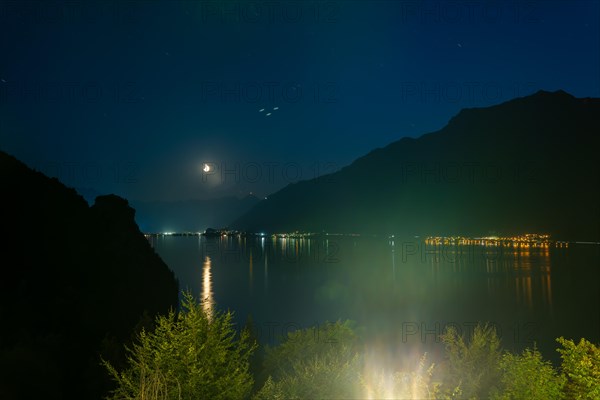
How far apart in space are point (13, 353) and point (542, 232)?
17431 cm

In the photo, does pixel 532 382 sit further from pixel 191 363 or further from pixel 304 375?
pixel 191 363

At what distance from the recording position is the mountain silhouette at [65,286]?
20.5m

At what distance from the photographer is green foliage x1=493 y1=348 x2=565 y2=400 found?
11.2 m

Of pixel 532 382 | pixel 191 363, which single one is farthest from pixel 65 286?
pixel 532 382

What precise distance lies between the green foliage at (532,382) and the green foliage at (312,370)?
13.0 feet

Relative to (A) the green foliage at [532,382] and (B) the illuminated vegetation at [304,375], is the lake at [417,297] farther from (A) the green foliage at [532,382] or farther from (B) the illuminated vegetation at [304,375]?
(A) the green foliage at [532,382]

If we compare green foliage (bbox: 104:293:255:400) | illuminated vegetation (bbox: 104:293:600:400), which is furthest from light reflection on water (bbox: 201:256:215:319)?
green foliage (bbox: 104:293:255:400)

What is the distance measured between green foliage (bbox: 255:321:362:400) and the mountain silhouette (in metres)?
7.40

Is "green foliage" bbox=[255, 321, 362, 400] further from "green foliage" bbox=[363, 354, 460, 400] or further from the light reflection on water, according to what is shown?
the light reflection on water

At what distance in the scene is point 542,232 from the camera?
531 feet

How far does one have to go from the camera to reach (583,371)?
10.5 meters

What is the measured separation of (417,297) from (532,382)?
5600cm

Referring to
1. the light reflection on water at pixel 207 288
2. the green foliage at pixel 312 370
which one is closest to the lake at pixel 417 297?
the light reflection on water at pixel 207 288

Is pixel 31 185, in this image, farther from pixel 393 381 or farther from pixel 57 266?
pixel 393 381
